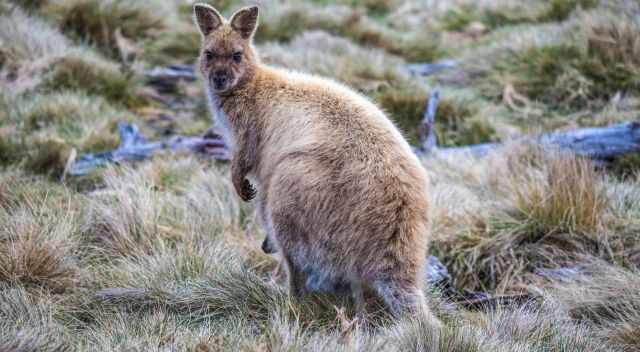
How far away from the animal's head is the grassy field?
3.79 feet

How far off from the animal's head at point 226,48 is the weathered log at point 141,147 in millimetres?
2067

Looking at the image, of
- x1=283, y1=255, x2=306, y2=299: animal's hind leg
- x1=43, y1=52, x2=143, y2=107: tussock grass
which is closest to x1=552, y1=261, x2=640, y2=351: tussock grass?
Result: x1=283, y1=255, x2=306, y2=299: animal's hind leg

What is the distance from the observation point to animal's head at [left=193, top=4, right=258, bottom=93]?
183 inches

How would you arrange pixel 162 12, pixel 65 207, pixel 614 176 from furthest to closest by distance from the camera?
pixel 162 12 < pixel 614 176 < pixel 65 207

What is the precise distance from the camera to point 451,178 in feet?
20.8

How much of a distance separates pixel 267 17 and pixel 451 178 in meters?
6.37

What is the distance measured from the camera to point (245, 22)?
489cm

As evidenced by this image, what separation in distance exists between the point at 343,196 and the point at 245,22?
6.07 ft

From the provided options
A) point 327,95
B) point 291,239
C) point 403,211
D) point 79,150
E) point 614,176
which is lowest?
point 79,150

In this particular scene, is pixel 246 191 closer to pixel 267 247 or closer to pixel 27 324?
pixel 267 247

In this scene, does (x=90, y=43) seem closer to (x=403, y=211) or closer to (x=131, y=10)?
(x=131, y=10)

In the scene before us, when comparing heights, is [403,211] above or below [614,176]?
above

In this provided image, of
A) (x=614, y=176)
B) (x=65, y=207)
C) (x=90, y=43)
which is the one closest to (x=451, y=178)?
(x=614, y=176)

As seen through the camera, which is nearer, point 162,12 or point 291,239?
point 291,239
